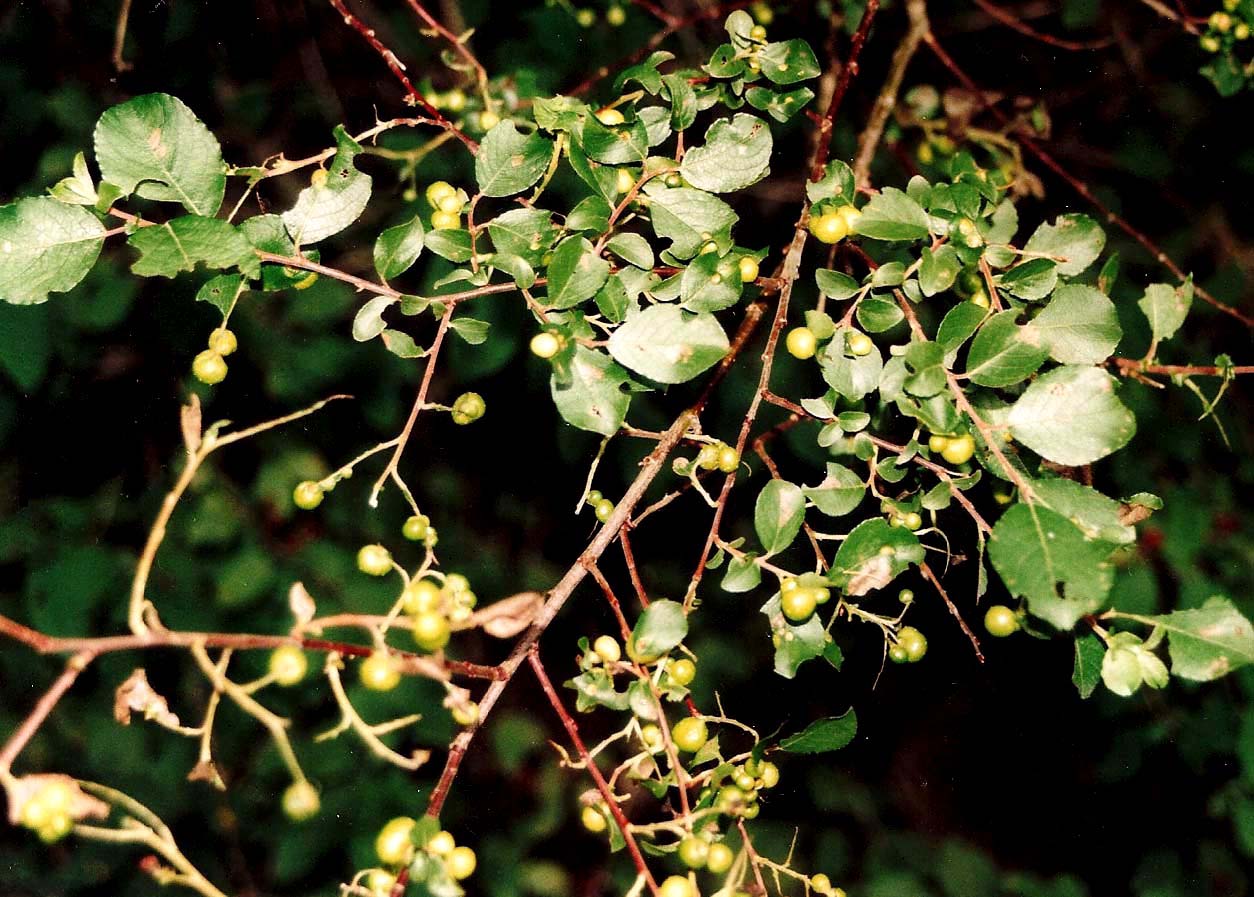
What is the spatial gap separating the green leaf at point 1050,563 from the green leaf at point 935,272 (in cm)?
27

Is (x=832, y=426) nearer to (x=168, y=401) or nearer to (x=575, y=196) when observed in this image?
(x=575, y=196)

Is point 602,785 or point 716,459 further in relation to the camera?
point 716,459

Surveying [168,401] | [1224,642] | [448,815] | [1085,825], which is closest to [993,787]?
[1085,825]

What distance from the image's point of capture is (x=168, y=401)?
2127 mm

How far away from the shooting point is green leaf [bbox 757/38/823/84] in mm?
932

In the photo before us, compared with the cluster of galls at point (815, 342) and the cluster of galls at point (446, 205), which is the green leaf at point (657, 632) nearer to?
the cluster of galls at point (815, 342)

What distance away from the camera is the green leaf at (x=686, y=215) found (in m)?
0.86

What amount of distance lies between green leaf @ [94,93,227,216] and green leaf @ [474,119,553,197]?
0.26m

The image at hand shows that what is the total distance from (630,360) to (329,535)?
4.80 feet

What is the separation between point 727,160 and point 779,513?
0.38 meters

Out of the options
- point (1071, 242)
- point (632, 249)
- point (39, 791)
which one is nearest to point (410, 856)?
point (39, 791)

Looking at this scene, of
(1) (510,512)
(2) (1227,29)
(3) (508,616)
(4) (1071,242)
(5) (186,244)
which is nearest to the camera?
(3) (508,616)

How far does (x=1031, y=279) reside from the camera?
35.5 inches

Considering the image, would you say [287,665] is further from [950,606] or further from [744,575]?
[950,606]
